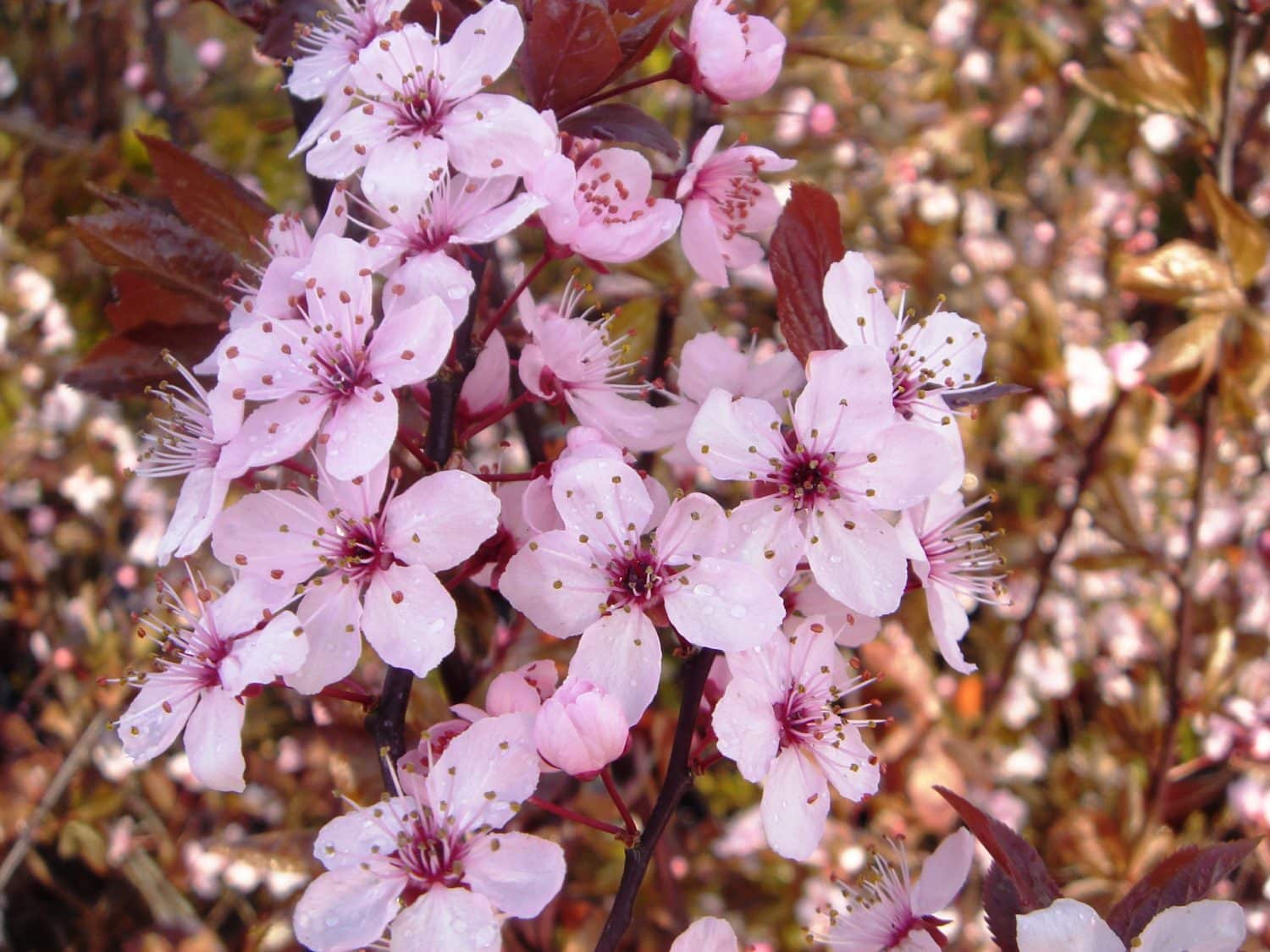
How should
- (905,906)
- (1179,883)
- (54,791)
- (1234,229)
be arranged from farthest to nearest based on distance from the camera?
(54,791)
(1234,229)
(905,906)
(1179,883)

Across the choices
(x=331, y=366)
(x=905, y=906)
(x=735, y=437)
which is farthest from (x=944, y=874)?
(x=331, y=366)

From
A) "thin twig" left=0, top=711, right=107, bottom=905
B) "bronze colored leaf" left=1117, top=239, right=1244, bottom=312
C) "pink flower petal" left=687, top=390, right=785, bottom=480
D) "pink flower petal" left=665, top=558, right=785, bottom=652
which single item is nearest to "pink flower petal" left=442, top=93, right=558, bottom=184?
"pink flower petal" left=687, top=390, right=785, bottom=480

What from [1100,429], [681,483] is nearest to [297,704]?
[681,483]

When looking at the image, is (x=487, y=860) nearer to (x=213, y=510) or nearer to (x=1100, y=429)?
(x=213, y=510)

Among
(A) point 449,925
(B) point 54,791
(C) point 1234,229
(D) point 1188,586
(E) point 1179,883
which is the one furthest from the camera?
(B) point 54,791

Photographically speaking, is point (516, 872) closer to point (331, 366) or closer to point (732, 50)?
point (331, 366)

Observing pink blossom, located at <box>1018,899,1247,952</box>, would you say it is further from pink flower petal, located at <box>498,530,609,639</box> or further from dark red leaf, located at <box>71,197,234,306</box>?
dark red leaf, located at <box>71,197,234,306</box>

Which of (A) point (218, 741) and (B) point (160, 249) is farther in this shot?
(B) point (160, 249)
